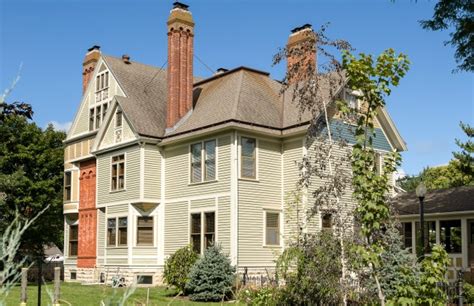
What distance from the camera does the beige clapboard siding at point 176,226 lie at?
90.7ft

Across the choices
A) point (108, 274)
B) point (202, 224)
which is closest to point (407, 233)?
point (202, 224)

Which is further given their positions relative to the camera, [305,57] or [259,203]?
[259,203]

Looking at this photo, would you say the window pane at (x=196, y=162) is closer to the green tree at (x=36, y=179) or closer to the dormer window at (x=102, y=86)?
the dormer window at (x=102, y=86)

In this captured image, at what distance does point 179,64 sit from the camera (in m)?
29.4

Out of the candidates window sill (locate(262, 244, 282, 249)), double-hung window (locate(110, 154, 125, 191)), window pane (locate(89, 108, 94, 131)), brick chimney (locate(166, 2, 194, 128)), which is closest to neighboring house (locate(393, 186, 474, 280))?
window sill (locate(262, 244, 282, 249))

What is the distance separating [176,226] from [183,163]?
2.92 m

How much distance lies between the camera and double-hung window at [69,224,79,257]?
35638mm

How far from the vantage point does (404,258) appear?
530 inches

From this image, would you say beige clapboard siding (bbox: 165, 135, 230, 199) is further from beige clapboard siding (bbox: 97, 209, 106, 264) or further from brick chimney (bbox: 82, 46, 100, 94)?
brick chimney (bbox: 82, 46, 100, 94)

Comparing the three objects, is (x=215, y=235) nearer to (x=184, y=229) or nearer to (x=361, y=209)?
(x=184, y=229)

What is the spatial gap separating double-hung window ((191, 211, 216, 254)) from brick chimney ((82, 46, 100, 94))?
15.0m

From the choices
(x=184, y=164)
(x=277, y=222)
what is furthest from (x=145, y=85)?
(x=277, y=222)

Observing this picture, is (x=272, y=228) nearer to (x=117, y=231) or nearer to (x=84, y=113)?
(x=117, y=231)

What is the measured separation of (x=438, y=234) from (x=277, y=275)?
16.7 metres
